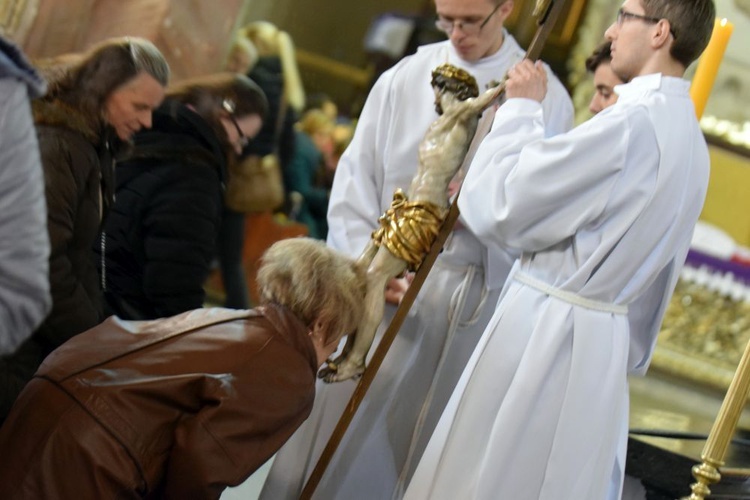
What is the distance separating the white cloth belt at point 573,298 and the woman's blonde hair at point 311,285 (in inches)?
17.5

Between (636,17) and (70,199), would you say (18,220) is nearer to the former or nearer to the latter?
(70,199)

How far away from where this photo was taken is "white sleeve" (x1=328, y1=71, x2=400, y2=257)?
3432mm

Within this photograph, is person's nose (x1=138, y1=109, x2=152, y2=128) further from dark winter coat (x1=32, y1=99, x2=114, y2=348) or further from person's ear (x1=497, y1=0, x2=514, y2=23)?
person's ear (x1=497, y1=0, x2=514, y2=23)

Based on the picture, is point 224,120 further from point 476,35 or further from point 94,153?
point 476,35

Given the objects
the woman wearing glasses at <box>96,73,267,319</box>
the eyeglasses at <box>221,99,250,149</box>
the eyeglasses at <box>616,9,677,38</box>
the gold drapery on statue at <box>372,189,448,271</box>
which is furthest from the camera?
the eyeglasses at <box>221,99,250,149</box>

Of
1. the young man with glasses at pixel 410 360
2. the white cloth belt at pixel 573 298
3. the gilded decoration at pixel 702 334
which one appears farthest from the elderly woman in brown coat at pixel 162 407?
the gilded decoration at pixel 702 334

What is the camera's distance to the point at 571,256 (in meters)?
2.80

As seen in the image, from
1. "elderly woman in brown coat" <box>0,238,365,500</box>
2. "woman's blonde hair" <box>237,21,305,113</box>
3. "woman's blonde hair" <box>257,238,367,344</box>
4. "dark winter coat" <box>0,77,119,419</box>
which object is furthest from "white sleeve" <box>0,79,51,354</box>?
"woman's blonde hair" <box>237,21,305,113</box>

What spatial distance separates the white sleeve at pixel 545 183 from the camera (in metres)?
2.69

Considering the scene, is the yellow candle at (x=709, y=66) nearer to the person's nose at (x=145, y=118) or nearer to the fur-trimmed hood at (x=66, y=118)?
the person's nose at (x=145, y=118)

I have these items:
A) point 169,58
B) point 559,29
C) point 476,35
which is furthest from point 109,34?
point 559,29

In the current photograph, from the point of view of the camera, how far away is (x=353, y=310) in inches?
106

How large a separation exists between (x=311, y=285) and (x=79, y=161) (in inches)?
42.8

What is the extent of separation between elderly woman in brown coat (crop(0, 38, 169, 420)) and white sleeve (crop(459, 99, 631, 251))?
3.96 ft
